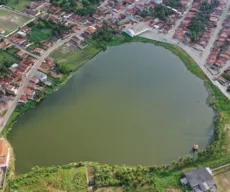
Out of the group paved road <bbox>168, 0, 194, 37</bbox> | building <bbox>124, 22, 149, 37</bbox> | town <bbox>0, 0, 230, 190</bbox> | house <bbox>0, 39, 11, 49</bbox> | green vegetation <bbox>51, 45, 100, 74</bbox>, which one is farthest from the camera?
paved road <bbox>168, 0, 194, 37</bbox>

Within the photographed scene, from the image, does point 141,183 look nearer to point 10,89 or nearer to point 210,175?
point 210,175

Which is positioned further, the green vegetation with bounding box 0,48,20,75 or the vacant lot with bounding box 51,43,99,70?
the vacant lot with bounding box 51,43,99,70

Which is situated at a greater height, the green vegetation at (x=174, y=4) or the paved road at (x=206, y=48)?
the green vegetation at (x=174, y=4)

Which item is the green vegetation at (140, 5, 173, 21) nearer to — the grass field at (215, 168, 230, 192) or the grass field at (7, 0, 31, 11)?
the grass field at (7, 0, 31, 11)

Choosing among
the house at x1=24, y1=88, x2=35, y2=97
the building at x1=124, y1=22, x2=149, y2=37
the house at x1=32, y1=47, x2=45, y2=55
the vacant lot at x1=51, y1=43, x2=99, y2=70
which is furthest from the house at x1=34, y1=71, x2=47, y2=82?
the building at x1=124, y1=22, x2=149, y2=37

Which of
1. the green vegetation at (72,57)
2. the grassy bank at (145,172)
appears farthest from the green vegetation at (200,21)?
the grassy bank at (145,172)

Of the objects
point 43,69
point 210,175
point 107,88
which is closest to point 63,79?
point 43,69

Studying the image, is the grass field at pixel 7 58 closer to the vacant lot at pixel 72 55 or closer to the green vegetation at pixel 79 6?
the vacant lot at pixel 72 55
